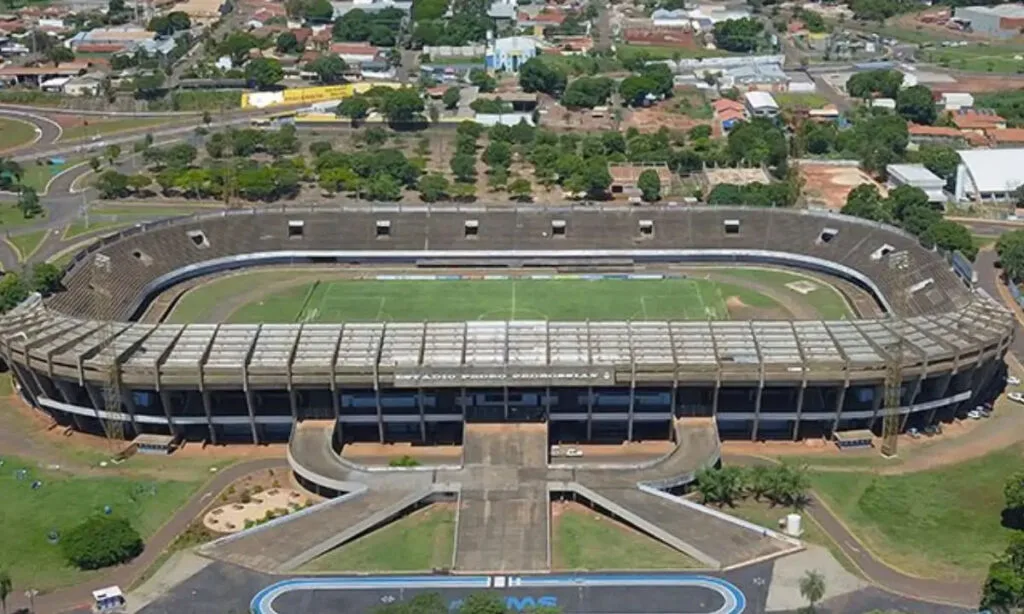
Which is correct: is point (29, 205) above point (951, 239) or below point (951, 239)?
below

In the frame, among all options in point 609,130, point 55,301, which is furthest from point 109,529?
point 609,130

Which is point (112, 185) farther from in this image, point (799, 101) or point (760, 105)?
point (799, 101)

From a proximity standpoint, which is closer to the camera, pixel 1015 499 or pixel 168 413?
pixel 1015 499

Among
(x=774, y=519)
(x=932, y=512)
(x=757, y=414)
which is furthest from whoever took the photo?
(x=757, y=414)

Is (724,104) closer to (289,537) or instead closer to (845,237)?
(845,237)

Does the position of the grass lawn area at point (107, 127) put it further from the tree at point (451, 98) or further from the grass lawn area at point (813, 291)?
the grass lawn area at point (813, 291)

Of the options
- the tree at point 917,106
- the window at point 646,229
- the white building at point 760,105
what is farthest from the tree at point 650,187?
the tree at point 917,106

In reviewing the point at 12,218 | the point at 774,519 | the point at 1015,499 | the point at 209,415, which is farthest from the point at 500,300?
the point at 12,218
